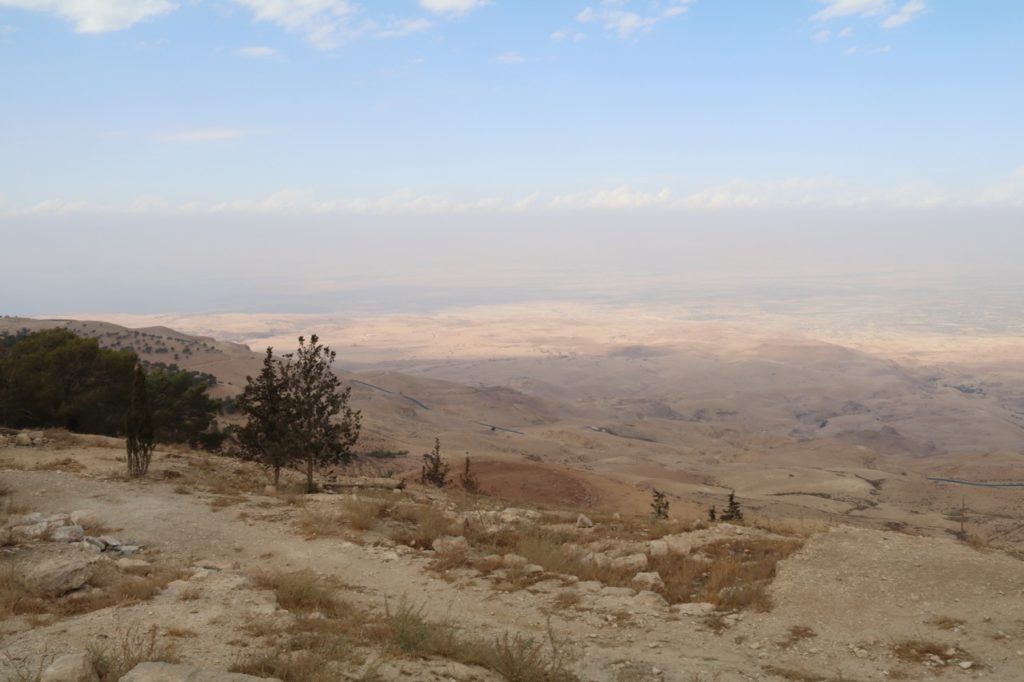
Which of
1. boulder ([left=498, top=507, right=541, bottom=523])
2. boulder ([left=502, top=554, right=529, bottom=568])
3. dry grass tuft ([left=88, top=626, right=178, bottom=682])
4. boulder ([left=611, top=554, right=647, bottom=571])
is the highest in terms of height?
dry grass tuft ([left=88, top=626, right=178, bottom=682])

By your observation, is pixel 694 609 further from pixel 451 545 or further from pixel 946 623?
pixel 451 545

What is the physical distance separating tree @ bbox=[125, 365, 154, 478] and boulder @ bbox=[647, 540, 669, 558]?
1020 cm

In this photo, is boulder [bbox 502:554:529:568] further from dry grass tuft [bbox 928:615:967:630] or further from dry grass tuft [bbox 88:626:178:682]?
dry grass tuft [bbox 928:615:967:630]

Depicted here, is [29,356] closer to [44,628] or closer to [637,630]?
[44,628]

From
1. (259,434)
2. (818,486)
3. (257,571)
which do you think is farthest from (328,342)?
(257,571)

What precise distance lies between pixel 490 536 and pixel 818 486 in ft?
98.0

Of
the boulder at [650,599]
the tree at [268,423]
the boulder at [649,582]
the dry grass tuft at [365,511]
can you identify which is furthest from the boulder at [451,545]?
the tree at [268,423]

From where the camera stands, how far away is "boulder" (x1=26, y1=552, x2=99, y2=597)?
7961 millimetres

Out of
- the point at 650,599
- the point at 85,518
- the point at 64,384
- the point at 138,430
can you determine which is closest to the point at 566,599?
the point at 650,599

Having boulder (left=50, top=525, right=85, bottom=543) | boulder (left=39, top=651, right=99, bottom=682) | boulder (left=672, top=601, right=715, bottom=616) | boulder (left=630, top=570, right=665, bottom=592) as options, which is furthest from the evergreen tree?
boulder (left=39, top=651, right=99, bottom=682)

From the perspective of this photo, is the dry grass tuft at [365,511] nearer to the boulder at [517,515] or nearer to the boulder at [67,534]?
the boulder at [517,515]

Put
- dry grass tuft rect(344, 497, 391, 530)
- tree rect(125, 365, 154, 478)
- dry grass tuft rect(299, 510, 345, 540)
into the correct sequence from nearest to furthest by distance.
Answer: dry grass tuft rect(299, 510, 345, 540), dry grass tuft rect(344, 497, 391, 530), tree rect(125, 365, 154, 478)

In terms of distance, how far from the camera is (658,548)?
10812mm

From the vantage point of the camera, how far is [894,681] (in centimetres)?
656
